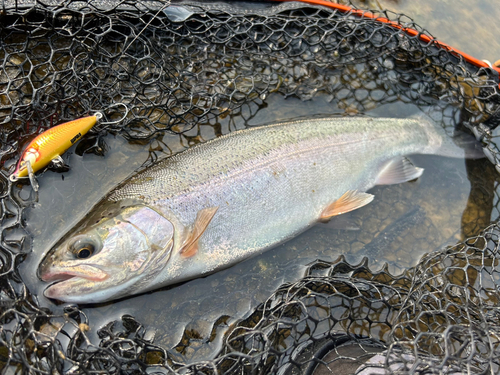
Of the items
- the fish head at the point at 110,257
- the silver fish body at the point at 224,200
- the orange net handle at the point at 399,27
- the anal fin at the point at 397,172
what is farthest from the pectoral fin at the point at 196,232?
the orange net handle at the point at 399,27

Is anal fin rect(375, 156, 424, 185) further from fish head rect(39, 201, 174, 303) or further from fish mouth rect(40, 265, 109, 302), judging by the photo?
fish mouth rect(40, 265, 109, 302)

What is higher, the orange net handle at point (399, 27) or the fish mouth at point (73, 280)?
the orange net handle at point (399, 27)

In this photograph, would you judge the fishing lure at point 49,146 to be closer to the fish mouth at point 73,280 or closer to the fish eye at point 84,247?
the fish eye at point 84,247

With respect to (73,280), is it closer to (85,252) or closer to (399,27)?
(85,252)

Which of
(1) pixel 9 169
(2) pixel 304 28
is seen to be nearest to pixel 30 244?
(1) pixel 9 169

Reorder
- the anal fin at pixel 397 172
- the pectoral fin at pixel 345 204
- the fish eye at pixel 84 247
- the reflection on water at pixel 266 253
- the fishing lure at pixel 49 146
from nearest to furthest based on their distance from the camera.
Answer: the fish eye at pixel 84 247
the fishing lure at pixel 49 146
the reflection on water at pixel 266 253
the pectoral fin at pixel 345 204
the anal fin at pixel 397 172

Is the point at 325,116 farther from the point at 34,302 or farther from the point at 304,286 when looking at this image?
the point at 34,302

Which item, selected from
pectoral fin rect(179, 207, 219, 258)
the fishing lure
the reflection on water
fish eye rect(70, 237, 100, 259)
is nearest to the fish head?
fish eye rect(70, 237, 100, 259)
